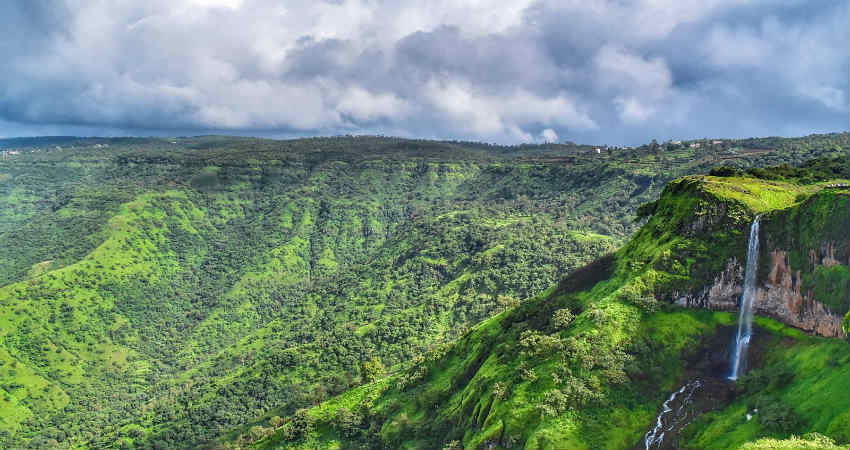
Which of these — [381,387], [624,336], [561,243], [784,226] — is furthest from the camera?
[561,243]

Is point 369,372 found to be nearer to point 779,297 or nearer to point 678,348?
point 678,348

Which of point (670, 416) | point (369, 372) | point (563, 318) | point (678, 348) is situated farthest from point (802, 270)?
point (369, 372)

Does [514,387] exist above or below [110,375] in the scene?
above

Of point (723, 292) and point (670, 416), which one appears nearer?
point (670, 416)

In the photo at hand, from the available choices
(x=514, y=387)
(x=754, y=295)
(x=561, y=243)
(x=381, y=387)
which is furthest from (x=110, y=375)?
(x=754, y=295)

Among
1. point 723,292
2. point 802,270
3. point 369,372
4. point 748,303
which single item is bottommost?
point 369,372

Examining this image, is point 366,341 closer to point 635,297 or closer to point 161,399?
point 161,399
